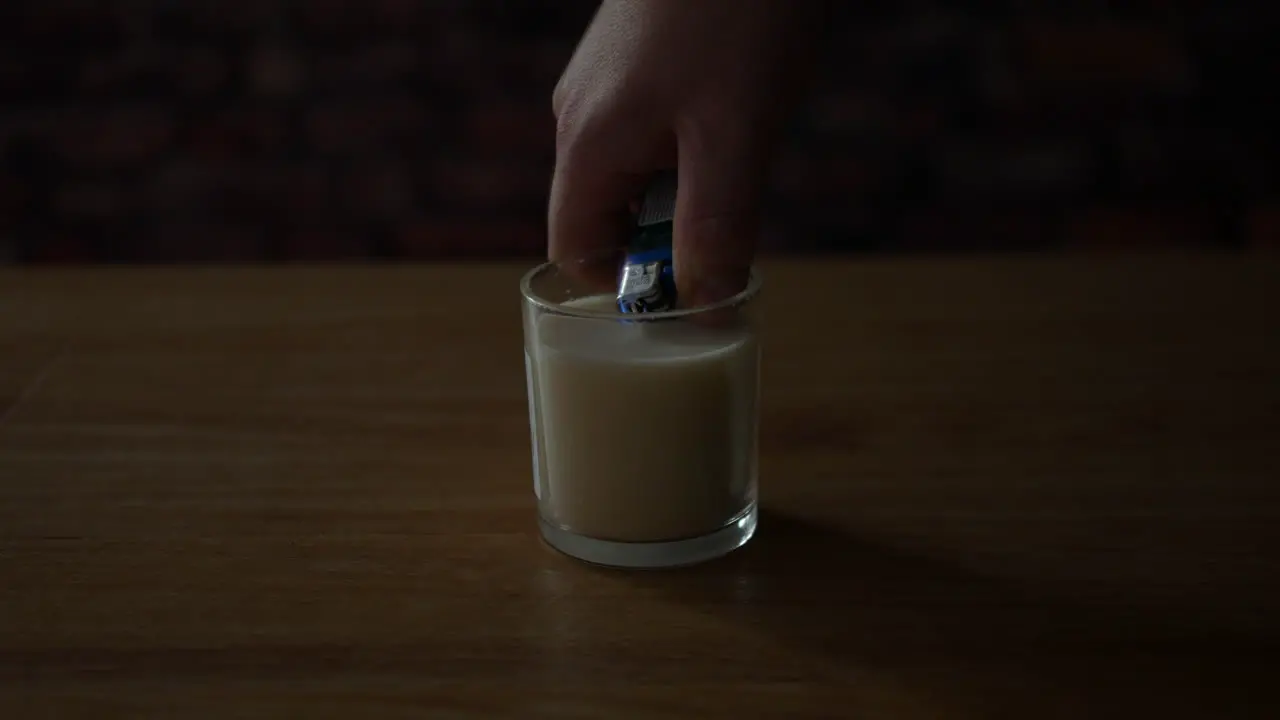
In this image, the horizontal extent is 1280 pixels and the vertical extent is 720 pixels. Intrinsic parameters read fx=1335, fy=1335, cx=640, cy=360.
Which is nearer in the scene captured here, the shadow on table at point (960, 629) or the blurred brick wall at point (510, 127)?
the shadow on table at point (960, 629)

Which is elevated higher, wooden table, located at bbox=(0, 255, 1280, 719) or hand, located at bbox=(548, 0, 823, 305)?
hand, located at bbox=(548, 0, 823, 305)

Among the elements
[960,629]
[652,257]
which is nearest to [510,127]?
[652,257]

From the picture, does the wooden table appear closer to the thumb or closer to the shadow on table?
the shadow on table

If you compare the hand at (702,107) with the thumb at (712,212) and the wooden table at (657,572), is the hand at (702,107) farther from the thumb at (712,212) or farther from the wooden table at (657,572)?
the wooden table at (657,572)

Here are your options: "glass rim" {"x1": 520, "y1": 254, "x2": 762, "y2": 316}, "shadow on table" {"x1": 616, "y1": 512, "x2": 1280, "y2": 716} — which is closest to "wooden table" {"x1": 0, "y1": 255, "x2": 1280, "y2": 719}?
"shadow on table" {"x1": 616, "y1": 512, "x2": 1280, "y2": 716}

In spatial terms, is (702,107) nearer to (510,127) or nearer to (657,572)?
(657,572)

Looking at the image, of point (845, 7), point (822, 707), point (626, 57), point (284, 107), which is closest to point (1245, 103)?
point (845, 7)

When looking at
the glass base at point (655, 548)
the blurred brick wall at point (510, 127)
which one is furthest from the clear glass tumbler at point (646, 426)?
the blurred brick wall at point (510, 127)
